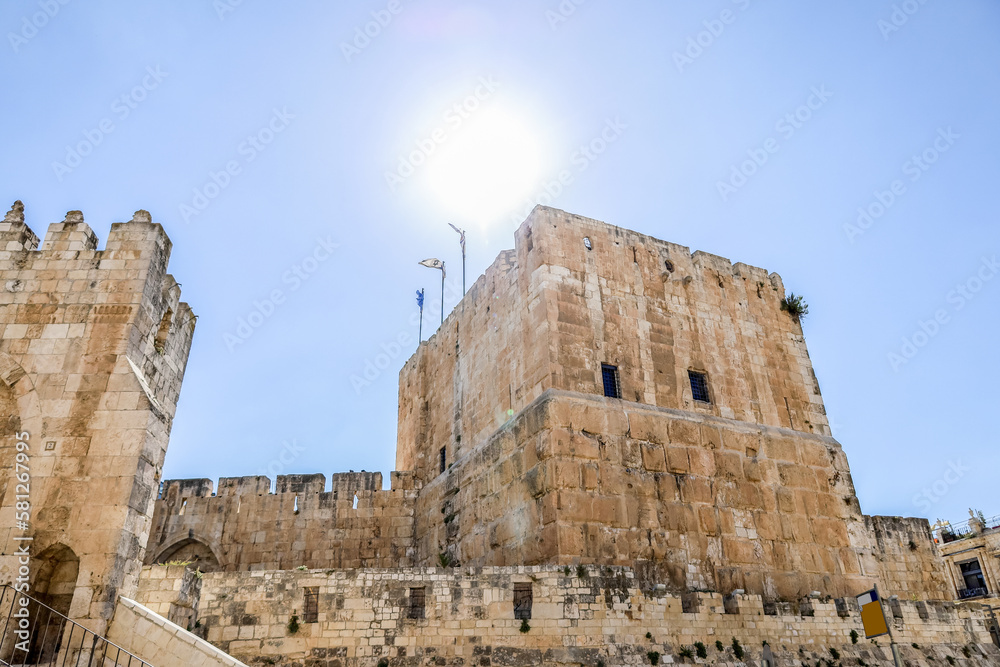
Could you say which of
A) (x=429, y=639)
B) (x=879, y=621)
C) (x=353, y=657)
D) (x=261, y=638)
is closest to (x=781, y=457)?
(x=879, y=621)

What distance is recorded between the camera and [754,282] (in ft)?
58.7

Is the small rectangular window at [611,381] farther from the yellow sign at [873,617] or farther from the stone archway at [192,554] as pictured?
the stone archway at [192,554]

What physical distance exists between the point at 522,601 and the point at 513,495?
9.18 feet

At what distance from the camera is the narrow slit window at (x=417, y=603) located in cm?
1043

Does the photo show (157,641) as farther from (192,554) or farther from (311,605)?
(192,554)

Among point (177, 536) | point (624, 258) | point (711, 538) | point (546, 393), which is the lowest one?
point (711, 538)

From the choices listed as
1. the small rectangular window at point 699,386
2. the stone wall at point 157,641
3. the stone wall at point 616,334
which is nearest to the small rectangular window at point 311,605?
the stone wall at point 157,641

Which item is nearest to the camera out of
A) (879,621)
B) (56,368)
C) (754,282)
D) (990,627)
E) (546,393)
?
(56,368)

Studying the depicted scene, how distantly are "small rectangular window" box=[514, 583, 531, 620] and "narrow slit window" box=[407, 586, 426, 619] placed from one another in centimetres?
143

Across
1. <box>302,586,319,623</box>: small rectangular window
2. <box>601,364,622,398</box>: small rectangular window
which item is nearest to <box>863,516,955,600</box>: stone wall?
<box>601,364,622,398</box>: small rectangular window

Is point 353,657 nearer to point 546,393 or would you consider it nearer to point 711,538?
point 546,393

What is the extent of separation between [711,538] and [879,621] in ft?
9.85

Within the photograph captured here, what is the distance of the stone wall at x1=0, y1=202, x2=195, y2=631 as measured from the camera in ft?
27.6

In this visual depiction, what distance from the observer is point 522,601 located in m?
10.8
